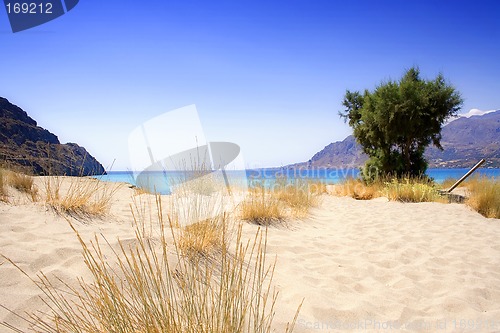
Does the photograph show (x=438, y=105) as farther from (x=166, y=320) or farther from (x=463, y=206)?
(x=166, y=320)

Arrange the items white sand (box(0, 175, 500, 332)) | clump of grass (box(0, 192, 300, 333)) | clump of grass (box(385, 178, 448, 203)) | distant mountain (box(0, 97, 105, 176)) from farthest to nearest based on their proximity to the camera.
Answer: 1. clump of grass (box(385, 178, 448, 203))
2. distant mountain (box(0, 97, 105, 176))
3. white sand (box(0, 175, 500, 332))
4. clump of grass (box(0, 192, 300, 333))

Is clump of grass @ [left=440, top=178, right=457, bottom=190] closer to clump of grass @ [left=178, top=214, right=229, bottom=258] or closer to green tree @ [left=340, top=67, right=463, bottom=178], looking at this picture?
green tree @ [left=340, top=67, right=463, bottom=178]

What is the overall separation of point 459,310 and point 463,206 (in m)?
6.37

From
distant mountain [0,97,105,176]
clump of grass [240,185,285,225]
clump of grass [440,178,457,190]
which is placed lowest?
clump of grass [440,178,457,190]

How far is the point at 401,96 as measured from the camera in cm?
1232

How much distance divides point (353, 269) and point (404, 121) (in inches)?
440

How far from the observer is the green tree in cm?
1203

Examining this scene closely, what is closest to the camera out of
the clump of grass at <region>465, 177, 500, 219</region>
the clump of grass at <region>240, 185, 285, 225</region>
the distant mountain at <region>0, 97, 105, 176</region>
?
the distant mountain at <region>0, 97, 105, 176</region>

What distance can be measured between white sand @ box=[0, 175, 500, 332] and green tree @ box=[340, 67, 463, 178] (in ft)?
27.0

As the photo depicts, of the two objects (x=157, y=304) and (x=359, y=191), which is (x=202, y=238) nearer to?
(x=157, y=304)

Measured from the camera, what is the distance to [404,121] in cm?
1237

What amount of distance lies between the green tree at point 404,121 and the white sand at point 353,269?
324 inches

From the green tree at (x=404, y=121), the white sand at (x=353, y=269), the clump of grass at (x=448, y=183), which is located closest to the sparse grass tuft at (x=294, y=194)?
the white sand at (x=353, y=269)

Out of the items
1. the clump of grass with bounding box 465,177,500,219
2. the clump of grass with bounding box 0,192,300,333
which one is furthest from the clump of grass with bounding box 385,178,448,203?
the clump of grass with bounding box 0,192,300,333
